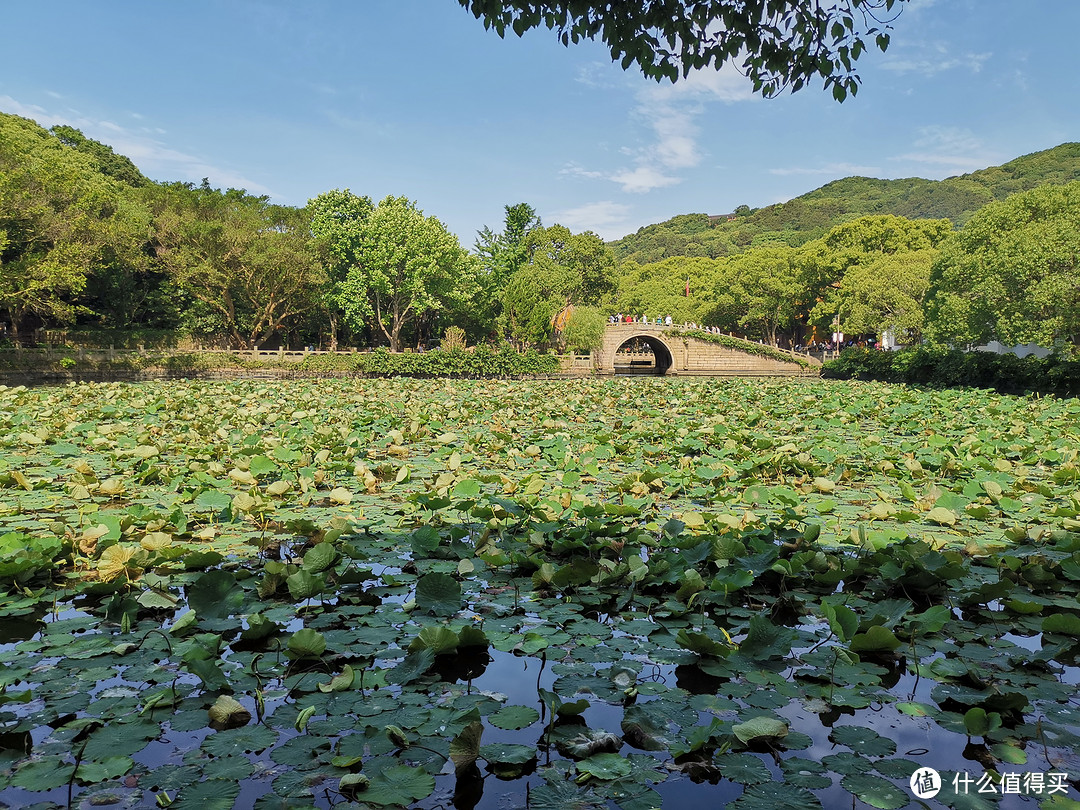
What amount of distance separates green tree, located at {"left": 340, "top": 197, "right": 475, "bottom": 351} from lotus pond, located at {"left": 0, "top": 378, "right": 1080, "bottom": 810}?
29.4 m

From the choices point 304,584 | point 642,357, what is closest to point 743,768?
point 304,584

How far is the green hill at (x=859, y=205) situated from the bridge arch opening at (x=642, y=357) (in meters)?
25.2

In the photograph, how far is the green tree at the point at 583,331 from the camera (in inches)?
1519

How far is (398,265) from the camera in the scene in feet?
113

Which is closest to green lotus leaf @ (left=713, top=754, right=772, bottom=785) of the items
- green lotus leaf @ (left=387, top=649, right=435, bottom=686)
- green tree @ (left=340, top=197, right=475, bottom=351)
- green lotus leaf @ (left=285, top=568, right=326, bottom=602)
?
green lotus leaf @ (left=387, top=649, right=435, bottom=686)

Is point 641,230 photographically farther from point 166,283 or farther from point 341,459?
point 341,459

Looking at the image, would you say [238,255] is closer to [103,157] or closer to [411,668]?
[103,157]

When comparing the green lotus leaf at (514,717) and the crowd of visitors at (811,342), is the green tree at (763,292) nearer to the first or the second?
the crowd of visitors at (811,342)

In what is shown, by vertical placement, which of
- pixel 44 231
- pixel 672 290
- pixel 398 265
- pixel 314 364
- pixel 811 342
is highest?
pixel 672 290

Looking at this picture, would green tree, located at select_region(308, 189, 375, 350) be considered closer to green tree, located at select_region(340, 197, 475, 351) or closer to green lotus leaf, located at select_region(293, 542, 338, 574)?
green tree, located at select_region(340, 197, 475, 351)

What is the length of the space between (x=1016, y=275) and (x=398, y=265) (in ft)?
85.8

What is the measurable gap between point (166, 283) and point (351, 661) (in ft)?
117

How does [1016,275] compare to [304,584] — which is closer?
[304,584]

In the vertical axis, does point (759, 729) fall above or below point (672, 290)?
Answer: below
